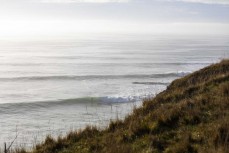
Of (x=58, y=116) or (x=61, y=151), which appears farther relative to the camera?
(x=58, y=116)

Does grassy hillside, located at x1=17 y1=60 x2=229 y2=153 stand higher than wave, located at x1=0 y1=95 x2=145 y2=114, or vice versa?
grassy hillside, located at x1=17 y1=60 x2=229 y2=153

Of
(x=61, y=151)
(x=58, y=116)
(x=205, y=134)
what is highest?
(x=205, y=134)

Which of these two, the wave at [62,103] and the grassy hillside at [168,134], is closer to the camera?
the grassy hillside at [168,134]

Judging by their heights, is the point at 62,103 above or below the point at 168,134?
below

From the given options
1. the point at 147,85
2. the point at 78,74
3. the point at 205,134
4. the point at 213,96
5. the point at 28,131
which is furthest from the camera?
the point at 78,74

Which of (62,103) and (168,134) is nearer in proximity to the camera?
(168,134)

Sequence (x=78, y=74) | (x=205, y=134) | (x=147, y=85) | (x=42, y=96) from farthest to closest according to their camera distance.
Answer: (x=78, y=74), (x=147, y=85), (x=42, y=96), (x=205, y=134)

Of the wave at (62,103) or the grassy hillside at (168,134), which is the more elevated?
the grassy hillside at (168,134)

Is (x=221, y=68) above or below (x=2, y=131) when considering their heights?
above

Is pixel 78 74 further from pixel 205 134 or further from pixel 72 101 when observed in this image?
pixel 205 134

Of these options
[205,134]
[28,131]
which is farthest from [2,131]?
[205,134]

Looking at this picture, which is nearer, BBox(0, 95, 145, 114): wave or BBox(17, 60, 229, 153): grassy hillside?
BBox(17, 60, 229, 153): grassy hillside

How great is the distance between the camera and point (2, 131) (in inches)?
683

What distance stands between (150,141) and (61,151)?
2.06m
